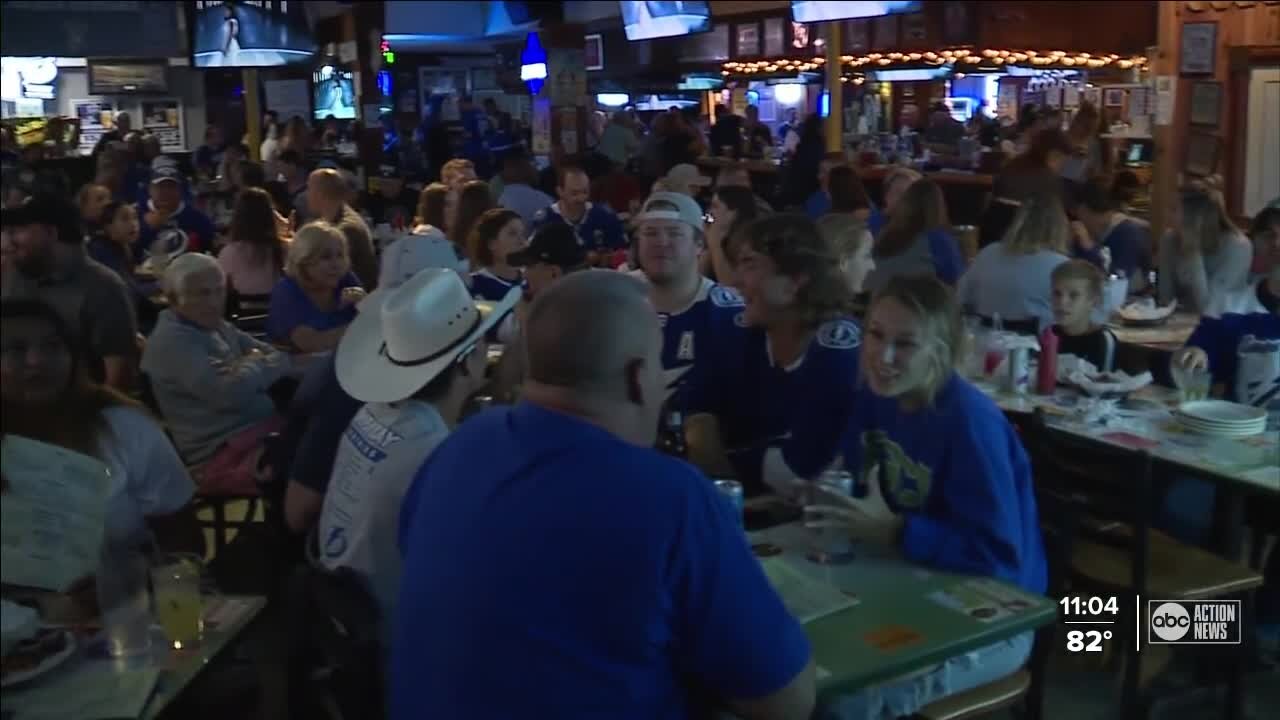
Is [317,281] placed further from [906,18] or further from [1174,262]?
[906,18]

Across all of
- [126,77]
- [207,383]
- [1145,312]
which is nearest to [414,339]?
[207,383]

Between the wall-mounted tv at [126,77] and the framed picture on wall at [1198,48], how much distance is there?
14.5 metres

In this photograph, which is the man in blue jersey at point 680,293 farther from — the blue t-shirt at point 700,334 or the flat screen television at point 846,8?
the flat screen television at point 846,8

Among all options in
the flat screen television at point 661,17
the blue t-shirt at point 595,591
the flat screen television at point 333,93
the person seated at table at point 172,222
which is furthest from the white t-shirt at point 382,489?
the flat screen television at point 333,93

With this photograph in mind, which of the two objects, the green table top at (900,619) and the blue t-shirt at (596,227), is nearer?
the green table top at (900,619)

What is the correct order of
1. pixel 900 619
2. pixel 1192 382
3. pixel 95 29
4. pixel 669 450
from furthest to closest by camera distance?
pixel 95 29
pixel 1192 382
pixel 669 450
pixel 900 619

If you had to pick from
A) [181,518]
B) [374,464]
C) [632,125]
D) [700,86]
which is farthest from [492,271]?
[700,86]

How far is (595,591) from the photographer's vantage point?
1.83m

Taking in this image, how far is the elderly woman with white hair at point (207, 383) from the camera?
470cm

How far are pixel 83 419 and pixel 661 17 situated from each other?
5704 mm

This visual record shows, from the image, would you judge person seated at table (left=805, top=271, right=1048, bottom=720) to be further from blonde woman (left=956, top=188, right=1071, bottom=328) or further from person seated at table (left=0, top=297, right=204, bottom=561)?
blonde woman (left=956, top=188, right=1071, bottom=328)

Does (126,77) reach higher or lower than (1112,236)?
higher

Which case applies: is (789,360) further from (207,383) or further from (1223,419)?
(207,383)

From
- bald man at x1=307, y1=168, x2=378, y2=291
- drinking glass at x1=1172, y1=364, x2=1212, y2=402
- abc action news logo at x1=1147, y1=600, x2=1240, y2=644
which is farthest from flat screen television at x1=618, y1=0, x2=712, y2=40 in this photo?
abc action news logo at x1=1147, y1=600, x2=1240, y2=644
